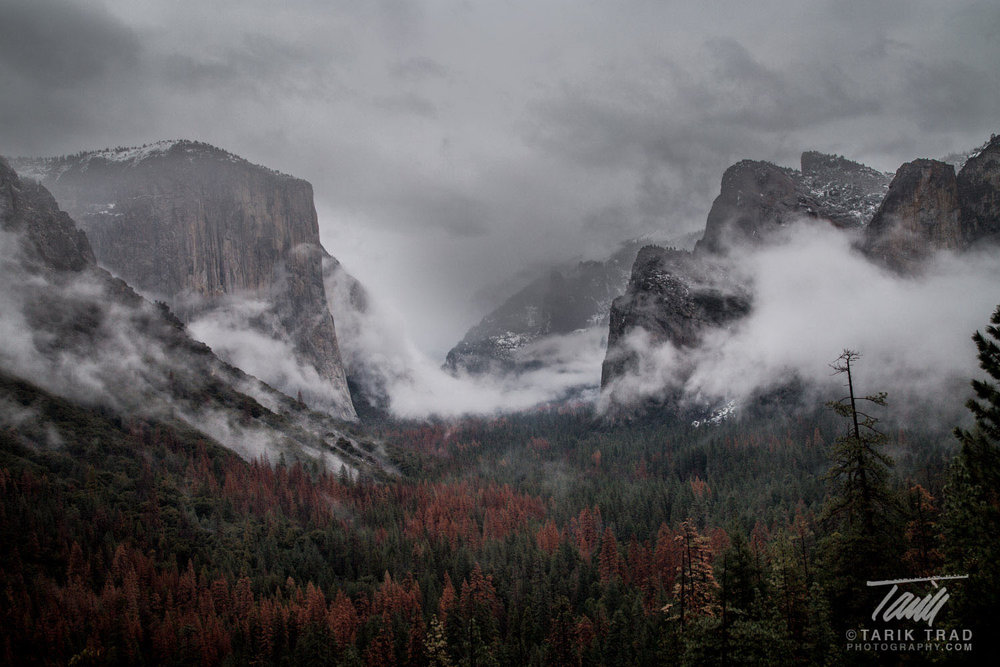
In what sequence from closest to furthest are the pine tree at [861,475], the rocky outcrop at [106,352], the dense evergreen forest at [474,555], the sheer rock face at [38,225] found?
the pine tree at [861,475] → the dense evergreen forest at [474,555] → the rocky outcrop at [106,352] → the sheer rock face at [38,225]

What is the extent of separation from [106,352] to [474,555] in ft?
401

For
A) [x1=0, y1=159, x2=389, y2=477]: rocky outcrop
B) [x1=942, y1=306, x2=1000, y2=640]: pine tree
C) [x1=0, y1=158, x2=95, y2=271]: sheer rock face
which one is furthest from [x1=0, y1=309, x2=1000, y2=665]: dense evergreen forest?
Answer: [x1=0, y1=158, x2=95, y2=271]: sheer rock face

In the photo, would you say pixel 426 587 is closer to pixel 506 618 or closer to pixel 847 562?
pixel 506 618

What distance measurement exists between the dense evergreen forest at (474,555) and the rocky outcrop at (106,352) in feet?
40.7

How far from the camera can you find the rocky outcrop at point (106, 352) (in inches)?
5522

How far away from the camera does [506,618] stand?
253 ft

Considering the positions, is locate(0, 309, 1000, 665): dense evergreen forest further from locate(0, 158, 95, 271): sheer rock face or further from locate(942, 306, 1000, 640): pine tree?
locate(0, 158, 95, 271): sheer rock face

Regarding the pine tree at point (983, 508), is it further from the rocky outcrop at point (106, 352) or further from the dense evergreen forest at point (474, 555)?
the rocky outcrop at point (106, 352)

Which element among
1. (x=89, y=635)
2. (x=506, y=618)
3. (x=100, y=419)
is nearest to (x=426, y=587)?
(x=506, y=618)

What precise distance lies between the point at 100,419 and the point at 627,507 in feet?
380

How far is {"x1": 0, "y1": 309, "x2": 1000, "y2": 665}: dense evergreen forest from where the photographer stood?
93.8ft

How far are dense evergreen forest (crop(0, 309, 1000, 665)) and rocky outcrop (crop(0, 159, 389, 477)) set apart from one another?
12396 mm

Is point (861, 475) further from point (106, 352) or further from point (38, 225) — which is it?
point (38, 225)

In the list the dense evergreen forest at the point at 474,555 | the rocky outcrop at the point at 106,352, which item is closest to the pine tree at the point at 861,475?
the dense evergreen forest at the point at 474,555
